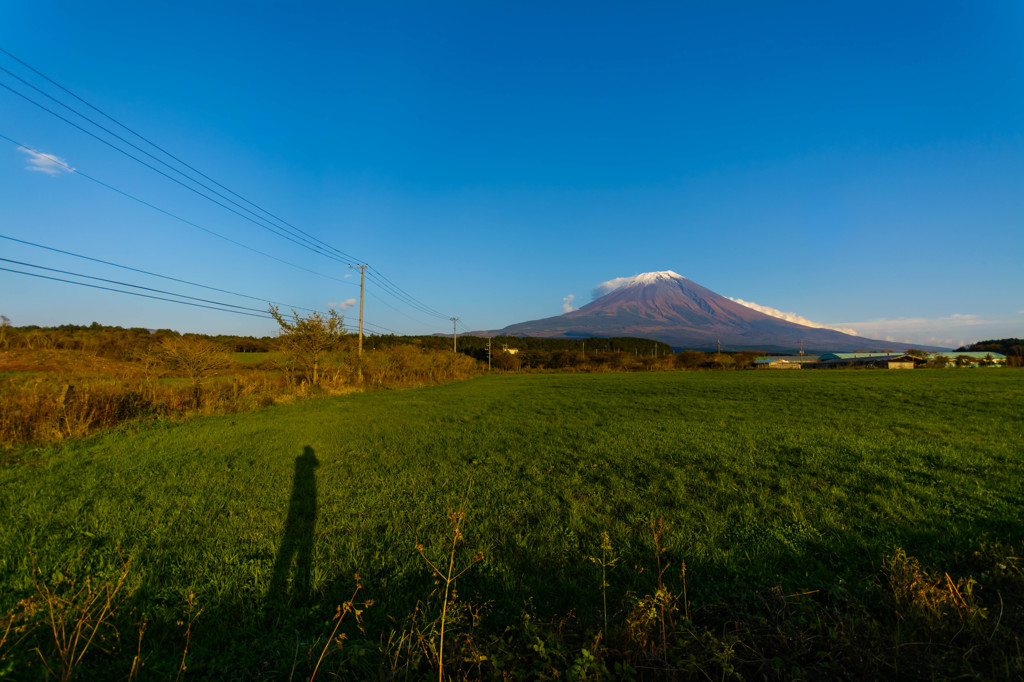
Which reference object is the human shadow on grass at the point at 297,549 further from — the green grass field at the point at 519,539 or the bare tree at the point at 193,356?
the bare tree at the point at 193,356

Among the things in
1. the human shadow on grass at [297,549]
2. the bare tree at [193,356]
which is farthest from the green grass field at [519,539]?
the bare tree at [193,356]

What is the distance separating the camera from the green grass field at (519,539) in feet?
8.80

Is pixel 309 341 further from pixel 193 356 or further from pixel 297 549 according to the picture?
pixel 297 549

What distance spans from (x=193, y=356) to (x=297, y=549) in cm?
1695

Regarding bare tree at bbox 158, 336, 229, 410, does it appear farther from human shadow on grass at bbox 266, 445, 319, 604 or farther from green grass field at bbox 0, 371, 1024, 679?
human shadow on grass at bbox 266, 445, 319, 604

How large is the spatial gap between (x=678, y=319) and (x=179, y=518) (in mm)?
213383

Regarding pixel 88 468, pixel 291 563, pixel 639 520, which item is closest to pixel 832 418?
pixel 639 520

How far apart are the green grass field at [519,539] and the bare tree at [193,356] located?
756 cm

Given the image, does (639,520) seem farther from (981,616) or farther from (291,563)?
(291,563)

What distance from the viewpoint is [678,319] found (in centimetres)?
19812

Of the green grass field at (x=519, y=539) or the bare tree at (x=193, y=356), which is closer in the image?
the green grass field at (x=519, y=539)

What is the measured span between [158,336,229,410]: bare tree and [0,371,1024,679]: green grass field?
24.8 feet

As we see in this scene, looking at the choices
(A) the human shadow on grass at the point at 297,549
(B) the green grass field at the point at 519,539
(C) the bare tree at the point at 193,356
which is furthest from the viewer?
(C) the bare tree at the point at 193,356

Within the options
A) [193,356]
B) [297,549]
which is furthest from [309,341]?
[297,549]
